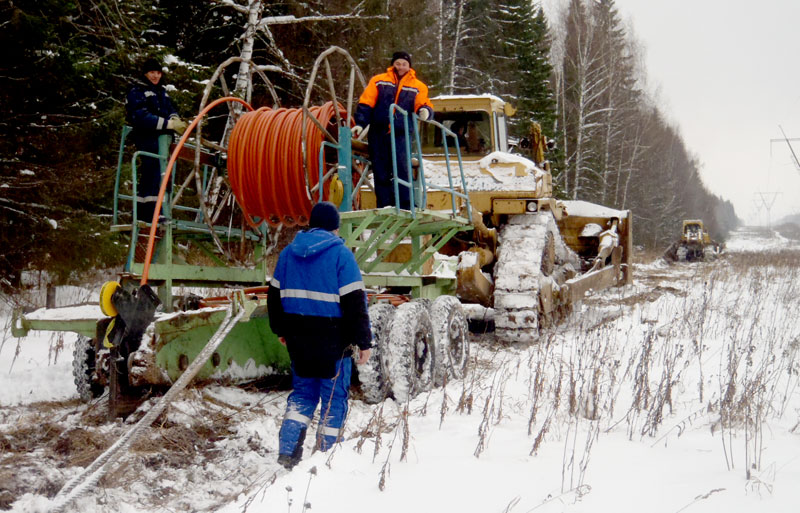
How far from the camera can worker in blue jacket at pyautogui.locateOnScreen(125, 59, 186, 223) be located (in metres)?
5.22

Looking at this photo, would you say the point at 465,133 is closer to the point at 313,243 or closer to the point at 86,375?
the point at 313,243

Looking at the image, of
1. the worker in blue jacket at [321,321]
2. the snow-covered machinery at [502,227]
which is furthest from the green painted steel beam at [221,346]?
the snow-covered machinery at [502,227]

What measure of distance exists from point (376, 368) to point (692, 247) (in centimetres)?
3018

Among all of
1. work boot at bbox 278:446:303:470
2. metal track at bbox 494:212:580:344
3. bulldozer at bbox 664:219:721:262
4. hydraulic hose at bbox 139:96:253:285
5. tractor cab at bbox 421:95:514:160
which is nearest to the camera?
work boot at bbox 278:446:303:470

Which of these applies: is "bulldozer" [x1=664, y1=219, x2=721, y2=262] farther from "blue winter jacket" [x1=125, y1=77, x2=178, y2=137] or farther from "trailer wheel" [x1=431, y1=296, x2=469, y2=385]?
"blue winter jacket" [x1=125, y1=77, x2=178, y2=137]

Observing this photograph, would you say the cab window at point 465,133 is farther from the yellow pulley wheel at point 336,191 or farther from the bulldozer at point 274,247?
the yellow pulley wheel at point 336,191

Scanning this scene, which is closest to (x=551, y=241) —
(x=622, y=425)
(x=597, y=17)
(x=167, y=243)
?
(x=622, y=425)

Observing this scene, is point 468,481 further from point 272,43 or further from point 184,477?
point 272,43

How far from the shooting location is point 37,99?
27.7 feet

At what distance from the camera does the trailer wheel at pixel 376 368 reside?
196 inches

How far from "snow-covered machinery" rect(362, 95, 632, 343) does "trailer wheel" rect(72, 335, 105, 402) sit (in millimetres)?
3257

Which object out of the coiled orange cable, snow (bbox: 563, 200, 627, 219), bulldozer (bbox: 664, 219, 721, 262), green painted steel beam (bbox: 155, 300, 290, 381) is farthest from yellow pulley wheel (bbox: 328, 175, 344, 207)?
bulldozer (bbox: 664, 219, 721, 262)

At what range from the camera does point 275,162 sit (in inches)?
204

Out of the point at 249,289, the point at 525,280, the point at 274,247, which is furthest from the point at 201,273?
the point at 525,280
